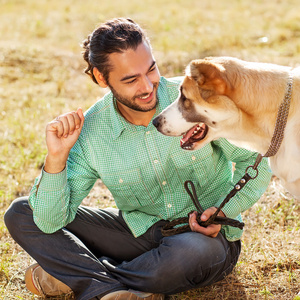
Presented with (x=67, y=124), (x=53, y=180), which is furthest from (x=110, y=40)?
(x=53, y=180)

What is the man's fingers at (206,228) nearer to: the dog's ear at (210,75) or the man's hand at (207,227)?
the man's hand at (207,227)

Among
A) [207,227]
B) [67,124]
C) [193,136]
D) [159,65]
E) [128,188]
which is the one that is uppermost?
[67,124]

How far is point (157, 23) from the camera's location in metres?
10.8

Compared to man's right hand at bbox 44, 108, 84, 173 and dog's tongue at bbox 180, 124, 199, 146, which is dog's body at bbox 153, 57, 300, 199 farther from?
man's right hand at bbox 44, 108, 84, 173

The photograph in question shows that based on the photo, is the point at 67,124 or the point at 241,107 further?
the point at 67,124

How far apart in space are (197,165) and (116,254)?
870mm

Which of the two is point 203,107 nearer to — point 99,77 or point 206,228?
point 206,228

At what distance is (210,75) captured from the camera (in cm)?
274

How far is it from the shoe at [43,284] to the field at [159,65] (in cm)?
13

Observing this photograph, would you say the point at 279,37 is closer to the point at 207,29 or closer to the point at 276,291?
the point at 207,29

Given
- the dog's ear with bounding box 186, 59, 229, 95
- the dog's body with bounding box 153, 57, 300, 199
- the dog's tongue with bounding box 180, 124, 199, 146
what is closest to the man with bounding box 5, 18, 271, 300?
the dog's tongue with bounding box 180, 124, 199, 146

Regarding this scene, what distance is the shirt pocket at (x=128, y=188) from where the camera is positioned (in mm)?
3441

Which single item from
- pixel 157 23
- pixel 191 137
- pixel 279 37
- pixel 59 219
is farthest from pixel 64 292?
pixel 157 23

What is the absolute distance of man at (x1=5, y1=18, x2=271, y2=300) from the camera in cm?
318
